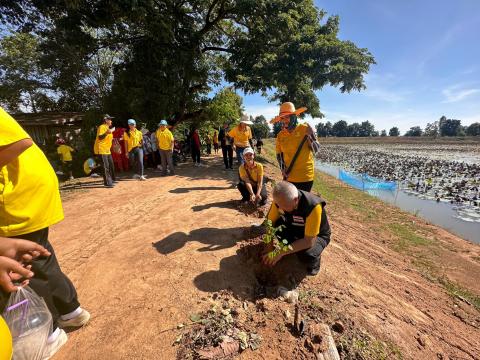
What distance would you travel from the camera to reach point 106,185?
7.50m

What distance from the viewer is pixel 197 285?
2.91 metres

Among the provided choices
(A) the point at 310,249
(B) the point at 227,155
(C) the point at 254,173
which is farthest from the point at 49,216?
(B) the point at 227,155

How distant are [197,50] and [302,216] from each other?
11.3 m

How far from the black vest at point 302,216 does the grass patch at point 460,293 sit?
9.70ft

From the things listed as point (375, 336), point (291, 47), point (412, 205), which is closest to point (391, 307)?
point (375, 336)

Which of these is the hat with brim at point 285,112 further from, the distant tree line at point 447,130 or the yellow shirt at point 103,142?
the distant tree line at point 447,130

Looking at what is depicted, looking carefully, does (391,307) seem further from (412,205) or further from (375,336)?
(412,205)

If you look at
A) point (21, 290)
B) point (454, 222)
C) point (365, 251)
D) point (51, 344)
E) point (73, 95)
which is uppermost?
point (73, 95)

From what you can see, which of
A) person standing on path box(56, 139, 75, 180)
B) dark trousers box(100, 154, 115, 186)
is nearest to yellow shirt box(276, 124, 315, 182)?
dark trousers box(100, 154, 115, 186)

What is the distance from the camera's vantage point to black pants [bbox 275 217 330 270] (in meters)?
3.11

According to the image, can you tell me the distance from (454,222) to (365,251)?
6.34 meters

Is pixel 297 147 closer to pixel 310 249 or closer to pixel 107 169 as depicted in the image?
pixel 310 249

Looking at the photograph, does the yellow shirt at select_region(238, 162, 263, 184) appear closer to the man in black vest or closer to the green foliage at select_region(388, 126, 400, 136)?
the man in black vest

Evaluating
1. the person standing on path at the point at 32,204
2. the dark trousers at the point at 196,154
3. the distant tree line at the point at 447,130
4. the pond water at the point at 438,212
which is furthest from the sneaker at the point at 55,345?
the distant tree line at the point at 447,130
